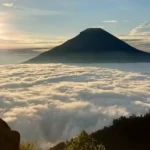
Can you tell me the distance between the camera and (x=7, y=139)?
2736 centimetres

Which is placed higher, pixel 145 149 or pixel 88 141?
pixel 88 141

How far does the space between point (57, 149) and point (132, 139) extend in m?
87.3

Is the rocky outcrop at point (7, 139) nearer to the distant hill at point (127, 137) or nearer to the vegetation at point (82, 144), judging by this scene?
the vegetation at point (82, 144)

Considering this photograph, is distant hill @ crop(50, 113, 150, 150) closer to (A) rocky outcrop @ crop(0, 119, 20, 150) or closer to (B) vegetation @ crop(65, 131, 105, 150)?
(B) vegetation @ crop(65, 131, 105, 150)

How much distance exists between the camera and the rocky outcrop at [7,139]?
27094 mm

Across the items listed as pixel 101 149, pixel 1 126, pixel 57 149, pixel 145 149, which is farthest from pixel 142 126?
pixel 1 126

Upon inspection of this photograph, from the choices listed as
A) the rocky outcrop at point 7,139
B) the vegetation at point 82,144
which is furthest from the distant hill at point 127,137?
the rocky outcrop at point 7,139

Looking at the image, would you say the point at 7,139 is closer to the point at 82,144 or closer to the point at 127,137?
the point at 82,144

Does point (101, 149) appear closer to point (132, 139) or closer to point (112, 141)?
point (112, 141)

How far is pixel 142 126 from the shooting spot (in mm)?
146375

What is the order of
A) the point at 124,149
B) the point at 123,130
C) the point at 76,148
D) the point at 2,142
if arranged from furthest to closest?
the point at 123,130
the point at 124,149
the point at 76,148
the point at 2,142

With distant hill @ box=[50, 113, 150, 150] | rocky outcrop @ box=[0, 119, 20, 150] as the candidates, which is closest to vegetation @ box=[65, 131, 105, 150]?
rocky outcrop @ box=[0, 119, 20, 150]

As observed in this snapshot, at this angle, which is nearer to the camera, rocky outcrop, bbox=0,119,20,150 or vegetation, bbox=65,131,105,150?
Answer: rocky outcrop, bbox=0,119,20,150

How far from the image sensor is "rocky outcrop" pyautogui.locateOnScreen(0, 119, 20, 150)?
→ 2709cm
